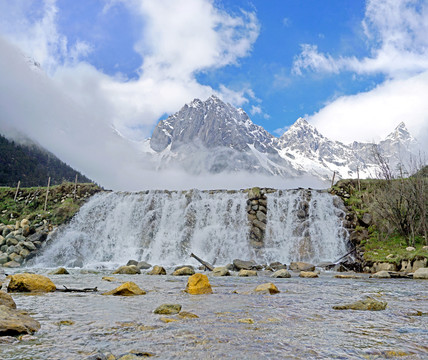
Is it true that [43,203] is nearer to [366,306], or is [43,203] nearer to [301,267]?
[301,267]

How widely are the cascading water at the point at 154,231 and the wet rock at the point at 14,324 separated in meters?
22.6

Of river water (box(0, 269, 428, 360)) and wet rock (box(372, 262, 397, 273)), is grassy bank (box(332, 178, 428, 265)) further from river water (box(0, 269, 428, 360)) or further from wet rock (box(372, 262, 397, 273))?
river water (box(0, 269, 428, 360))

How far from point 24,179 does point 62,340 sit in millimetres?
83931

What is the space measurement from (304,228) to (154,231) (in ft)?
46.4

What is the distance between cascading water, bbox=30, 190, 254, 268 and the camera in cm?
2838

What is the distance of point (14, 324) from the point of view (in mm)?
4328

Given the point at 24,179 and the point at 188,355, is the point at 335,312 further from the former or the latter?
the point at 24,179

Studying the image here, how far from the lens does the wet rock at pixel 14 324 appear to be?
419 centimetres

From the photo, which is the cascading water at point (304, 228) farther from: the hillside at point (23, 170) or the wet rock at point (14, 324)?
the hillside at point (23, 170)

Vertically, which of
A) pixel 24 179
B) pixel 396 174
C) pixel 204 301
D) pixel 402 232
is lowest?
pixel 204 301

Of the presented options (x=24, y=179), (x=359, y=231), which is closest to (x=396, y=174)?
(x=359, y=231)

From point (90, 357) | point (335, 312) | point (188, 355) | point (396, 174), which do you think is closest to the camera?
point (90, 357)

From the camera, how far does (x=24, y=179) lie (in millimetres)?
76125

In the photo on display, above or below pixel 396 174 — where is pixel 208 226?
below
